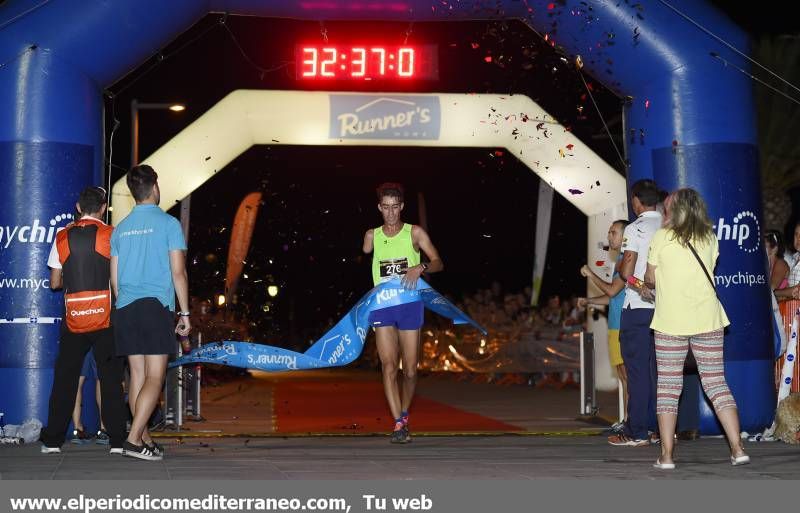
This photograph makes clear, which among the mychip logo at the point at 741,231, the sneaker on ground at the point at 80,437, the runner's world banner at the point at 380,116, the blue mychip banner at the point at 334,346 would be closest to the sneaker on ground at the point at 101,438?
the sneaker on ground at the point at 80,437

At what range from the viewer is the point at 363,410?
14.7 metres

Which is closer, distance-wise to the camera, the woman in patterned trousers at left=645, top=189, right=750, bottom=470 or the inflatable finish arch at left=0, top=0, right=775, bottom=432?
the woman in patterned trousers at left=645, top=189, right=750, bottom=470

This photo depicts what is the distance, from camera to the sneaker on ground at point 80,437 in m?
10.0

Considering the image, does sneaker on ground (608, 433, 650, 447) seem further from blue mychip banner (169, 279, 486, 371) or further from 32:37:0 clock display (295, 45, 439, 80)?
32:37:0 clock display (295, 45, 439, 80)

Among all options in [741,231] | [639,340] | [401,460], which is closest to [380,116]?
[741,231]

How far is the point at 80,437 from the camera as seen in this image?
10.1 meters

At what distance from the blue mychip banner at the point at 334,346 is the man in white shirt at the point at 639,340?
121 cm

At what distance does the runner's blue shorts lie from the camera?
9.98 metres

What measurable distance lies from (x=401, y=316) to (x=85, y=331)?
246cm

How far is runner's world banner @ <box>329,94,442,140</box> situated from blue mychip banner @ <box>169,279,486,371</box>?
4.73 m

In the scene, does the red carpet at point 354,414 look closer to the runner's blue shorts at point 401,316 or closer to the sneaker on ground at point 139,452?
the runner's blue shorts at point 401,316

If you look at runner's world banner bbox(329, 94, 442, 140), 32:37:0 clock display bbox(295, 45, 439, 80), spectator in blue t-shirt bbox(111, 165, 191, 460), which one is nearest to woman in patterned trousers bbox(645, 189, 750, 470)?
spectator in blue t-shirt bbox(111, 165, 191, 460)

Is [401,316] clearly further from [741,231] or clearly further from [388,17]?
[741,231]

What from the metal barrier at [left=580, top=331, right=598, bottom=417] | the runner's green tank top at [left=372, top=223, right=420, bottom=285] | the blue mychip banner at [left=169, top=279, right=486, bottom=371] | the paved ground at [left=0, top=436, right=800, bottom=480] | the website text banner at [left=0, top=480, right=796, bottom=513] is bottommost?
the website text banner at [left=0, top=480, right=796, bottom=513]
